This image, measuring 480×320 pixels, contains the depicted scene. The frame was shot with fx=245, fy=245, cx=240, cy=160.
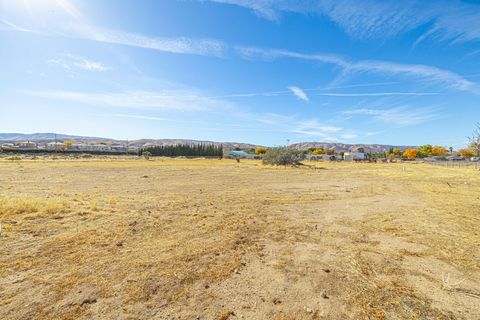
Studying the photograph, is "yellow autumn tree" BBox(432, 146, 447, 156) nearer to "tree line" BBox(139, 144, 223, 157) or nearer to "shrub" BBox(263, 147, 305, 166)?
"tree line" BBox(139, 144, 223, 157)

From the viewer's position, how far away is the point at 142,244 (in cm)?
652

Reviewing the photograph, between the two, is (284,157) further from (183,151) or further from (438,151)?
(438,151)

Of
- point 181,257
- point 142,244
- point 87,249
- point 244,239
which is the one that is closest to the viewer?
point 181,257

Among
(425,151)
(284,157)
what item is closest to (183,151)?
(284,157)

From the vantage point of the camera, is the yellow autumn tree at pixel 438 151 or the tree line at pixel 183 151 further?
the yellow autumn tree at pixel 438 151

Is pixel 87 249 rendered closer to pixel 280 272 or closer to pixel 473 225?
pixel 280 272

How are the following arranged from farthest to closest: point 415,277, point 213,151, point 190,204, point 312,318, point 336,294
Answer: point 213,151
point 190,204
point 415,277
point 336,294
point 312,318

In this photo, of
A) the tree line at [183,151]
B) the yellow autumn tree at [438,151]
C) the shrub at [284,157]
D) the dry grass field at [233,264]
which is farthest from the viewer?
the yellow autumn tree at [438,151]

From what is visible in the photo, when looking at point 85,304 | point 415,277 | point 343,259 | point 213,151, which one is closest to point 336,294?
point 343,259

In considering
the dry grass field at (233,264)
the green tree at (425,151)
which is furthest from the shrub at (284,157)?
the green tree at (425,151)

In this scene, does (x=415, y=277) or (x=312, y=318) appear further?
(x=415, y=277)

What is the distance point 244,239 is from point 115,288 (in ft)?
11.6

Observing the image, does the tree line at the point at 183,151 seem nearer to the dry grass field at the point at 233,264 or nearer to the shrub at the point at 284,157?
the shrub at the point at 284,157

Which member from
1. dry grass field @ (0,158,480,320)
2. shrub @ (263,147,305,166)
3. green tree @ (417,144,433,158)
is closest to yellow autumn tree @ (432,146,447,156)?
green tree @ (417,144,433,158)
